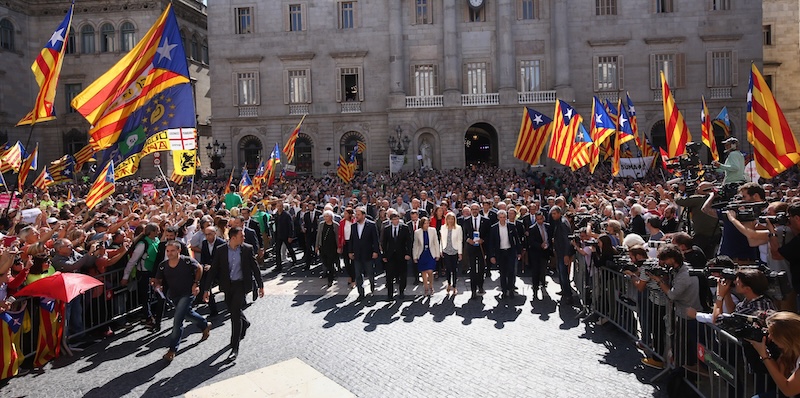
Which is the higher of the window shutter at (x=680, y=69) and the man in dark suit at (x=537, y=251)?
the window shutter at (x=680, y=69)

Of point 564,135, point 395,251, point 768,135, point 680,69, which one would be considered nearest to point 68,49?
point 564,135

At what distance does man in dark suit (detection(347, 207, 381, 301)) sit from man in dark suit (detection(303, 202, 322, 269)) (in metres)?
3.32

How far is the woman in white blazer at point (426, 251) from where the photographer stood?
445 inches

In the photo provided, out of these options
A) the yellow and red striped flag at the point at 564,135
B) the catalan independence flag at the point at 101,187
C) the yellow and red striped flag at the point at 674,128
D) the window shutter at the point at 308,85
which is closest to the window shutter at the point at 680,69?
the yellow and red striped flag at the point at 564,135

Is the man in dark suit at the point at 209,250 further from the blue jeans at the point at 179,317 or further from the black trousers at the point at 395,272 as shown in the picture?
the black trousers at the point at 395,272

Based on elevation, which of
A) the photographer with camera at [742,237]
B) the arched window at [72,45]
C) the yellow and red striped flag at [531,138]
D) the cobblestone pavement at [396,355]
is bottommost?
the cobblestone pavement at [396,355]

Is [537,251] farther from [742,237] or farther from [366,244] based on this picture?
[742,237]

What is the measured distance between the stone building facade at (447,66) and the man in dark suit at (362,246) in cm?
2422

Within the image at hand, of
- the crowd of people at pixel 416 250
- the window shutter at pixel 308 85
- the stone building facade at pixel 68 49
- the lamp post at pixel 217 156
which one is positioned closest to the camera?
the crowd of people at pixel 416 250

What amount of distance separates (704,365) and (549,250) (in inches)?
223

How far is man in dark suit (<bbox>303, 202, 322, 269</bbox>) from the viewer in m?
14.6

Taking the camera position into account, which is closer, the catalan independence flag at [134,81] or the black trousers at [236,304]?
the black trousers at [236,304]

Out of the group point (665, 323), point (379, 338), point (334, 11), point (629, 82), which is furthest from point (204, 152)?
point (665, 323)

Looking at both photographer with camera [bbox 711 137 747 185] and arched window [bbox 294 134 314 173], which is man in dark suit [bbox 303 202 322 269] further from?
arched window [bbox 294 134 314 173]
